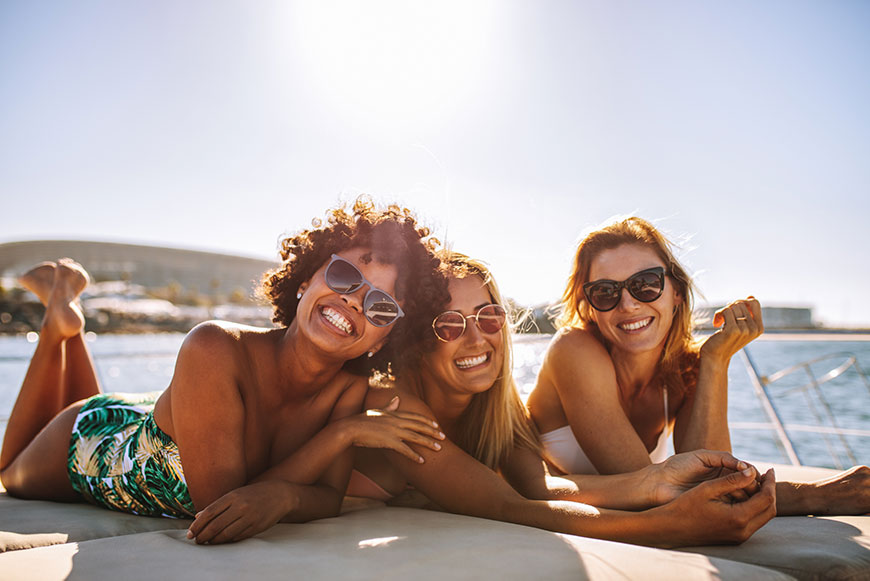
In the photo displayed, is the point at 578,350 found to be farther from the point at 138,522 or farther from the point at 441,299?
the point at 138,522

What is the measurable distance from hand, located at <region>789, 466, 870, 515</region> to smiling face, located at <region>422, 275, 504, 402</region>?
132 centimetres

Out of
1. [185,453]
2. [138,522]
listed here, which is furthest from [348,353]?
[138,522]

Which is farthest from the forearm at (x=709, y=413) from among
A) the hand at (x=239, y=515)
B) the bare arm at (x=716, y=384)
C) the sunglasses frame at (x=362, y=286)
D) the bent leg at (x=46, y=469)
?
the bent leg at (x=46, y=469)

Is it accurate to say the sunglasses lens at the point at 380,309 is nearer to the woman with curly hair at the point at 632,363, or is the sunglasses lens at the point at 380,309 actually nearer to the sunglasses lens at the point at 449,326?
the sunglasses lens at the point at 449,326

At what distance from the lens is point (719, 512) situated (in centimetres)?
169

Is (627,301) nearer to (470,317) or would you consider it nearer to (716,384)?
(716,384)

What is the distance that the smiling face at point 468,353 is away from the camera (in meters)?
2.60

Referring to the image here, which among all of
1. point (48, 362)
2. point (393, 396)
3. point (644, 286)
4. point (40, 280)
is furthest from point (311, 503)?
point (40, 280)

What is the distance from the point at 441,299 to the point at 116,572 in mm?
1583

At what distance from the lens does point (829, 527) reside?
1896mm

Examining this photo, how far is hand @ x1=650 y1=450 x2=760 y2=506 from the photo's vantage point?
6.14ft

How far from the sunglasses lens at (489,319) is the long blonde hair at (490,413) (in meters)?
0.07

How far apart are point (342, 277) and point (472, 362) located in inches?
28.2

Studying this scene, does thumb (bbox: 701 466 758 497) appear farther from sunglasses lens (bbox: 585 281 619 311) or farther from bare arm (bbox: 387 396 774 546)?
sunglasses lens (bbox: 585 281 619 311)
